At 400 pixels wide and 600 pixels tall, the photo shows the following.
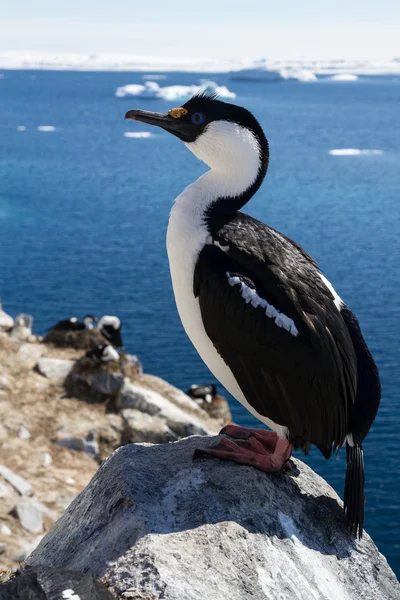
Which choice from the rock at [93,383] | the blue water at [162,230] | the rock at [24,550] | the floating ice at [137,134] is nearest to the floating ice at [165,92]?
the blue water at [162,230]

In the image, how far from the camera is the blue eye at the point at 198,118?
23.5 feet

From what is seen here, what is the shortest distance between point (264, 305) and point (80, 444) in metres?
15.4

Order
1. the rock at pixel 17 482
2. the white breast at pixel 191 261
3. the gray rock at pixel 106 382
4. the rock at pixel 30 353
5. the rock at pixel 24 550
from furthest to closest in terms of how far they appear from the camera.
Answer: the rock at pixel 30 353, the gray rock at pixel 106 382, the rock at pixel 17 482, the rock at pixel 24 550, the white breast at pixel 191 261

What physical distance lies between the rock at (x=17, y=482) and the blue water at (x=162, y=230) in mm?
11046

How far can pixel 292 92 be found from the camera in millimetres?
172250

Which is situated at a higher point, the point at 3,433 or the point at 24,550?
the point at 24,550

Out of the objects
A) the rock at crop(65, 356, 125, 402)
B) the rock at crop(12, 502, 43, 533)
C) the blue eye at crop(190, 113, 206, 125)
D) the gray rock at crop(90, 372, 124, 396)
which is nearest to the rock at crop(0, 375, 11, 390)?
the rock at crop(65, 356, 125, 402)

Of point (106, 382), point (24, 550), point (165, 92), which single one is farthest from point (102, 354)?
point (165, 92)

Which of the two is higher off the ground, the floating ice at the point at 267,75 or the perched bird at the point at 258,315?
the perched bird at the point at 258,315

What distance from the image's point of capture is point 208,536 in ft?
19.9

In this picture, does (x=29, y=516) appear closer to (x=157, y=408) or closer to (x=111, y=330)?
(x=157, y=408)

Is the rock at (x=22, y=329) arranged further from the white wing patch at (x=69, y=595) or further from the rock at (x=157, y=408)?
the white wing patch at (x=69, y=595)

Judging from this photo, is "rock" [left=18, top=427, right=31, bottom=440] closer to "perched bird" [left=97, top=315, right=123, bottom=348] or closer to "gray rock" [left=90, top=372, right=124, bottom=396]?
"gray rock" [left=90, top=372, right=124, bottom=396]

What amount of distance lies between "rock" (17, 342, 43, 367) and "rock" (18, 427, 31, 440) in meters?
3.65
